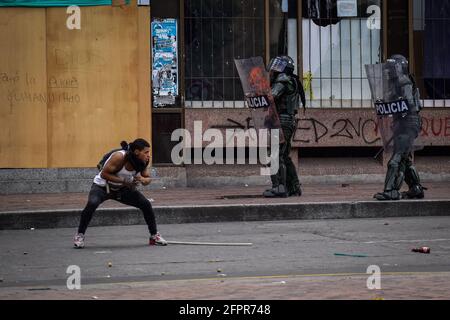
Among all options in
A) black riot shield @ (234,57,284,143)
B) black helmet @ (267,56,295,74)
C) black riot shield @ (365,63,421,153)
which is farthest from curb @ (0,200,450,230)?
black helmet @ (267,56,295,74)

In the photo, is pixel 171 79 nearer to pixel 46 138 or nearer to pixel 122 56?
pixel 122 56

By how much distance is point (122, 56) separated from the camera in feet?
62.2

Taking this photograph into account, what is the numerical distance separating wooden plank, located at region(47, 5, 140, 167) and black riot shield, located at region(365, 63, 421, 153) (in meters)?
4.84

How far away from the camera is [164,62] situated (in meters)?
19.3

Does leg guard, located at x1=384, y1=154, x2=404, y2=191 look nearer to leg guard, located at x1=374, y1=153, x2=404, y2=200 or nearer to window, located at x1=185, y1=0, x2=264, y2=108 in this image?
leg guard, located at x1=374, y1=153, x2=404, y2=200

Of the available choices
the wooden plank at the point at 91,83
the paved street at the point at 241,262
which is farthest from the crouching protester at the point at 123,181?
the wooden plank at the point at 91,83

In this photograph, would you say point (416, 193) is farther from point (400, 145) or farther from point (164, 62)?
point (164, 62)

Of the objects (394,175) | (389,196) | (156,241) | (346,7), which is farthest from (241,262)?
(346,7)

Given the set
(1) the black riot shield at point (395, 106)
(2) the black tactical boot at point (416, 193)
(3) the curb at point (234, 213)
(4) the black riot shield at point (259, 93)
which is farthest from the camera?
(4) the black riot shield at point (259, 93)

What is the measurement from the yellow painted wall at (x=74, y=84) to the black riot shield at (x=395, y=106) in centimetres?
472

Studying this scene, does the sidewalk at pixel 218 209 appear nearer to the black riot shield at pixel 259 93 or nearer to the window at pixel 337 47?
the black riot shield at pixel 259 93

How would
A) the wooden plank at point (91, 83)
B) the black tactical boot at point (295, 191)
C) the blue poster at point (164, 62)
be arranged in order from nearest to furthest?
1. the black tactical boot at point (295, 191)
2. the wooden plank at point (91, 83)
3. the blue poster at point (164, 62)

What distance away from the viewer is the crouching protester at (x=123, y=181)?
39.7ft
